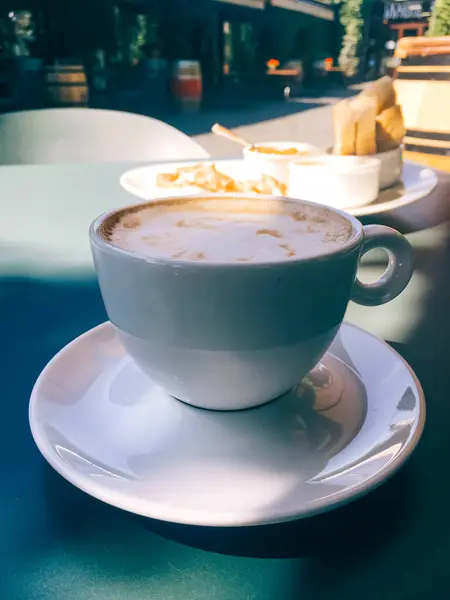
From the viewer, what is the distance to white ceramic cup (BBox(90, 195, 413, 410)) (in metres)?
0.28

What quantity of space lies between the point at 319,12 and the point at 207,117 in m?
5.83

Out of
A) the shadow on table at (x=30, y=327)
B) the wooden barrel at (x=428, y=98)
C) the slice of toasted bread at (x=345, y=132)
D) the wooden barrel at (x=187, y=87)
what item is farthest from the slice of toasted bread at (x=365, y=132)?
the wooden barrel at (x=187, y=87)

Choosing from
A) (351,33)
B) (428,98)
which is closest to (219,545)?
(428,98)

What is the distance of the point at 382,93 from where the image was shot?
88 centimetres

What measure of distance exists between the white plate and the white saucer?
12.0 inches

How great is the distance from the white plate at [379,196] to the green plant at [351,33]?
39.6 ft

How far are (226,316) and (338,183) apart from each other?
41 centimetres

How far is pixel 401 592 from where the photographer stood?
226 millimetres

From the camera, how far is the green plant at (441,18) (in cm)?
258

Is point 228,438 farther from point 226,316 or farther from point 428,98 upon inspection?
point 428,98

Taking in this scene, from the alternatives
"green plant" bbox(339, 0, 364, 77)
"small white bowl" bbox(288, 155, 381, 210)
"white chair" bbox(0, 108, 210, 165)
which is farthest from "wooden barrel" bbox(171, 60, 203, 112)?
"small white bowl" bbox(288, 155, 381, 210)

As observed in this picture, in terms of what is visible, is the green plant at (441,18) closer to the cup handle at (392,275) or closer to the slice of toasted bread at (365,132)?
the slice of toasted bread at (365,132)

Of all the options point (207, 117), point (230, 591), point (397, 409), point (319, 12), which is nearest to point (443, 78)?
point (397, 409)

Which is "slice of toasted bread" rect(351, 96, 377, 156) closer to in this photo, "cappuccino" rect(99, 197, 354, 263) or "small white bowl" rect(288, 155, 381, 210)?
"small white bowl" rect(288, 155, 381, 210)
